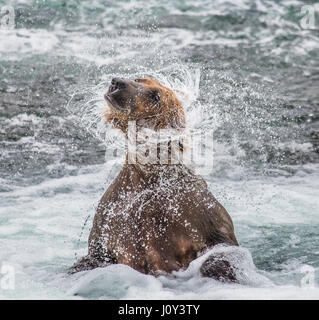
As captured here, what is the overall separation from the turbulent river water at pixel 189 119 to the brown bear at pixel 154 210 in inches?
4.4

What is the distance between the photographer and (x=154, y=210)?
4.52 m

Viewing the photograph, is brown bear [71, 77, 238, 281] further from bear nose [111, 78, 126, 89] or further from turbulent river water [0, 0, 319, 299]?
turbulent river water [0, 0, 319, 299]

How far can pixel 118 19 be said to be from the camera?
12688 millimetres

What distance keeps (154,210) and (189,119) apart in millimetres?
673

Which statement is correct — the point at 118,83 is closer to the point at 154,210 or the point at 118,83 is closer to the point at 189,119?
the point at 189,119

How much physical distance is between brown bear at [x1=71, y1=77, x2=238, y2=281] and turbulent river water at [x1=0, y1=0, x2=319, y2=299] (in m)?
0.11

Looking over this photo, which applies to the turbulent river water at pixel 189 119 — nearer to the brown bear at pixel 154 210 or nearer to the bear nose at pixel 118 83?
the brown bear at pixel 154 210

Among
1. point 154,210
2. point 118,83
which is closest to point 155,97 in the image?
point 118,83

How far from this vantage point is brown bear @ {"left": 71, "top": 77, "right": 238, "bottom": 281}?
4465 mm

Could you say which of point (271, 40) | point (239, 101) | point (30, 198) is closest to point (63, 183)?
point (30, 198)

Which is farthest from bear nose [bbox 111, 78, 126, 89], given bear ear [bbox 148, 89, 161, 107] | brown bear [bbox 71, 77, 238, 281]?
bear ear [bbox 148, 89, 161, 107]

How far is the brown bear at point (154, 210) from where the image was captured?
4.46m

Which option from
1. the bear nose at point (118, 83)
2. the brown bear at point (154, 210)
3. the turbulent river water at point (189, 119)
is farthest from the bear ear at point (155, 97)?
the turbulent river water at point (189, 119)
